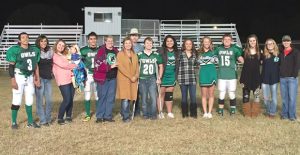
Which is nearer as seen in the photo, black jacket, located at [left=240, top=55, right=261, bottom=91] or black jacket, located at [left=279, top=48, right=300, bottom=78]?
black jacket, located at [left=279, top=48, right=300, bottom=78]

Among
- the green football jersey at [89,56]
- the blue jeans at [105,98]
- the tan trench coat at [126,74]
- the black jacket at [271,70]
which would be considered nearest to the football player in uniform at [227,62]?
the black jacket at [271,70]

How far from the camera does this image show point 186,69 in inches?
365

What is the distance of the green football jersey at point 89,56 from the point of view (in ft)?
29.9

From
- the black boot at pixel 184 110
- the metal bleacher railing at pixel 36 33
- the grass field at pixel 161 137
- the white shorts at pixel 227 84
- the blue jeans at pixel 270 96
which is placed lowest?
the grass field at pixel 161 137

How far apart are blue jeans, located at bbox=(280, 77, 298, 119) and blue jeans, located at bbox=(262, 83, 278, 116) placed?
173 millimetres

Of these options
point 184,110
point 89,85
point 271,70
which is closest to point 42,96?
point 89,85

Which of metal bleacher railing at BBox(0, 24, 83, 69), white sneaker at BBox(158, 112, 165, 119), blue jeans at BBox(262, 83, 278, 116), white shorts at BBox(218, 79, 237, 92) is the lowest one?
white sneaker at BBox(158, 112, 165, 119)

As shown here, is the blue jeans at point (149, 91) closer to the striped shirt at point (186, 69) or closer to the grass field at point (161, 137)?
the grass field at point (161, 137)

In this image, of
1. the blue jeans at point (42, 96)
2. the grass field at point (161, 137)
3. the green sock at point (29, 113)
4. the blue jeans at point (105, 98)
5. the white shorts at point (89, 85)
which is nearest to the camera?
the grass field at point (161, 137)

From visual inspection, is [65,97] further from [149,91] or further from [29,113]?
[149,91]

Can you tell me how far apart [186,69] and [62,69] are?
239 cm

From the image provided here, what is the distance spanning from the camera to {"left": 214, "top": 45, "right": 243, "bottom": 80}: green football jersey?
9.34 meters

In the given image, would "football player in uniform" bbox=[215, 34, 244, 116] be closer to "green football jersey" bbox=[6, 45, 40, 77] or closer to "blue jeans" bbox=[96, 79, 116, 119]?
"blue jeans" bbox=[96, 79, 116, 119]

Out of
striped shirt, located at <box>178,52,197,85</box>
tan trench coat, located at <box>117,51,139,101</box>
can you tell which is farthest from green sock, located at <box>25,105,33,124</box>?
striped shirt, located at <box>178,52,197,85</box>
